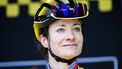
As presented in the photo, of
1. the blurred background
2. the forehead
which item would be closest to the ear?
the forehead

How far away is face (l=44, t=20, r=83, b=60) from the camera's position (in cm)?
219

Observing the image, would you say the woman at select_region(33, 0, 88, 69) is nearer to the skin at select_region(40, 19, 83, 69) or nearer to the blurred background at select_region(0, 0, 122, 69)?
the skin at select_region(40, 19, 83, 69)

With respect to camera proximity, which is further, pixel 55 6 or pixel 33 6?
pixel 33 6

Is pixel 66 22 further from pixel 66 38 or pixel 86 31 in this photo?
pixel 86 31

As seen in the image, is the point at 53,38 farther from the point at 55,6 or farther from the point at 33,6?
the point at 33,6

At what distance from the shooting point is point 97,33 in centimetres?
344

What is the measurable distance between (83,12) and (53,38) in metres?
0.18

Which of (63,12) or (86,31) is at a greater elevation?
(63,12)

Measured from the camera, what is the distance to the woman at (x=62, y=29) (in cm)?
220

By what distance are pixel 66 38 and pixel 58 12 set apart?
118mm

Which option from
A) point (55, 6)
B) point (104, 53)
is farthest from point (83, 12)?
point (104, 53)

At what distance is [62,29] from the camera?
2209 millimetres

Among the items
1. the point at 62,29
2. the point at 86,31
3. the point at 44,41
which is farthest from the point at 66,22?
the point at 86,31

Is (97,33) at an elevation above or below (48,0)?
below
